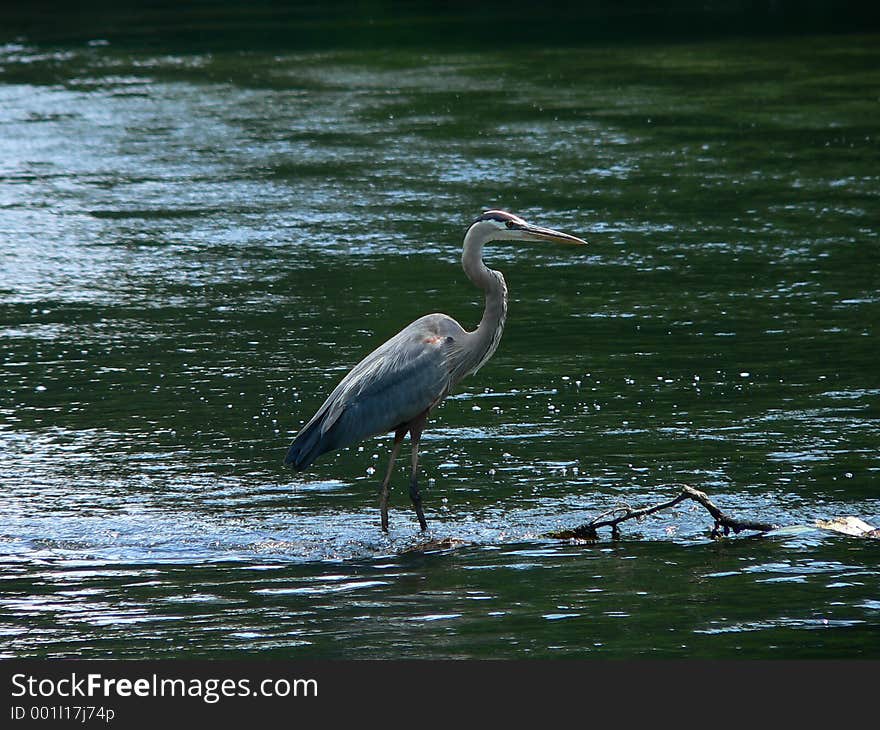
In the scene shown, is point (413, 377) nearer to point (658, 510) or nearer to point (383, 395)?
point (383, 395)

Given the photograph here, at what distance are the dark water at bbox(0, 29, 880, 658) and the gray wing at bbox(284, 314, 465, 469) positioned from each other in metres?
0.41

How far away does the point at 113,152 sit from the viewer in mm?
20922

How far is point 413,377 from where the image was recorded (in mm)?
8883

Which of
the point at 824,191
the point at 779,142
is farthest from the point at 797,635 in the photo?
the point at 779,142

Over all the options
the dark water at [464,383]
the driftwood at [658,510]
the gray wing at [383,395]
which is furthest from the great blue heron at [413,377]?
the driftwood at [658,510]

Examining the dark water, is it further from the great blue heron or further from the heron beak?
the heron beak

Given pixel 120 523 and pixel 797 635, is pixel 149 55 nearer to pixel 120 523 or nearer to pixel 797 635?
pixel 120 523

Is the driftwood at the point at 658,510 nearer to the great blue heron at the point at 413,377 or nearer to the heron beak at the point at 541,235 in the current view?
the great blue heron at the point at 413,377

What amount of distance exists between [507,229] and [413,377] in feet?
3.31

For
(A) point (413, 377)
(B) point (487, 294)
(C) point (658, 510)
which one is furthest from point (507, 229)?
(C) point (658, 510)

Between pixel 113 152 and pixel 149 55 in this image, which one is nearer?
pixel 113 152

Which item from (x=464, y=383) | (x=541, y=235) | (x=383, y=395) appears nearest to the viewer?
(x=383, y=395)

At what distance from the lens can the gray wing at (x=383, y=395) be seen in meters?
8.77

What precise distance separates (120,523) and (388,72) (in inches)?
769
